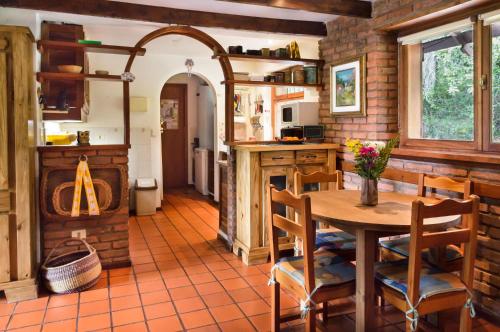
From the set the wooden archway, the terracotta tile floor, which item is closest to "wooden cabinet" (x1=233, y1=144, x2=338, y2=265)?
the terracotta tile floor

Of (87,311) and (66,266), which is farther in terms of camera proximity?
(66,266)

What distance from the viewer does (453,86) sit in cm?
315

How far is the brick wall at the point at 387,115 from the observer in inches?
106

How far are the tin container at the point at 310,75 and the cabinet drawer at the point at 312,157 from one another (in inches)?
32.2

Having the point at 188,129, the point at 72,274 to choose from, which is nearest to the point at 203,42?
the point at 72,274

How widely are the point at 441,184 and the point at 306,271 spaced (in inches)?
51.1

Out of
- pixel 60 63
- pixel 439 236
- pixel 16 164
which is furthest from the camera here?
pixel 60 63

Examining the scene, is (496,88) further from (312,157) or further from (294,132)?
(294,132)

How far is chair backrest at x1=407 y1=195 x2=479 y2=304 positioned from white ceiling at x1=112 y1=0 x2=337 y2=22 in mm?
2520

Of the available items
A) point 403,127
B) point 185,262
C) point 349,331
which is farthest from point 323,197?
point 185,262

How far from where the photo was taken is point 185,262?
3.85 meters

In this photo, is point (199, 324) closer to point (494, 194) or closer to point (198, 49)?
point (494, 194)

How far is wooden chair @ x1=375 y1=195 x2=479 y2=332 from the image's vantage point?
193 centimetres

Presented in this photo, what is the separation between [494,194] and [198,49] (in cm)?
450
